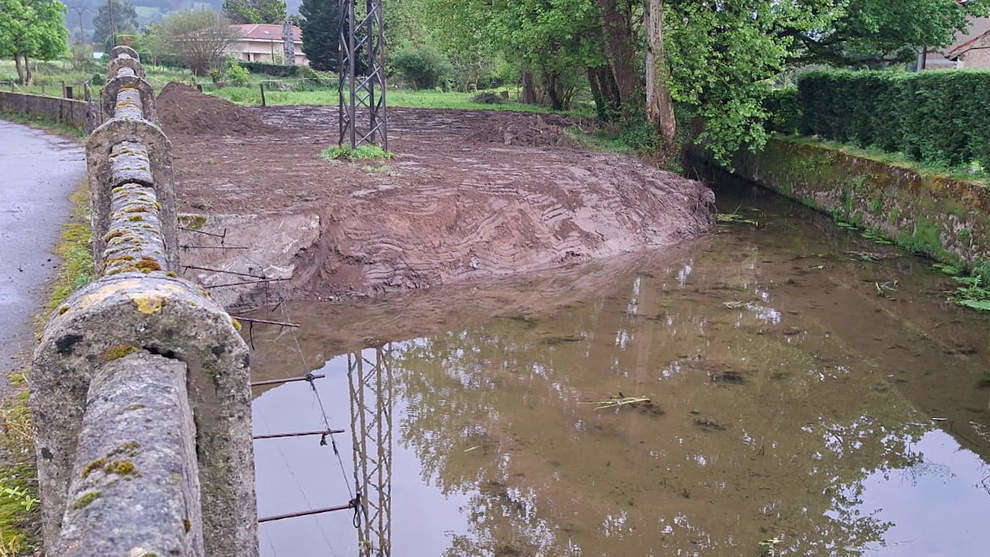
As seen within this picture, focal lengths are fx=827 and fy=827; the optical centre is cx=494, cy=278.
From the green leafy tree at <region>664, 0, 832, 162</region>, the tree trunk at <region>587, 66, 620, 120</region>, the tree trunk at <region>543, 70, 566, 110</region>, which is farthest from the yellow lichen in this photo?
→ the tree trunk at <region>543, 70, 566, 110</region>

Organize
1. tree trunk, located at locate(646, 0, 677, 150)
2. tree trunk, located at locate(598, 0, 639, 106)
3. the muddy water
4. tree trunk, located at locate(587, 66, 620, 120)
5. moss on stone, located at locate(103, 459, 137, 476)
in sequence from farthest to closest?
tree trunk, located at locate(587, 66, 620, 120)
tree trunk, located at locate(598, 0, 639, 106)
tree trunk, located at locate(646, 0, 677, 150)
the muddy water
moss on stone, located at locate(103, 459, 137, 476)

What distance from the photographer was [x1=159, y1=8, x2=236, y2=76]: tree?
184 feet

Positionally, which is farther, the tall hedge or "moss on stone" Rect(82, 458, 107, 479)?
the tall hedge

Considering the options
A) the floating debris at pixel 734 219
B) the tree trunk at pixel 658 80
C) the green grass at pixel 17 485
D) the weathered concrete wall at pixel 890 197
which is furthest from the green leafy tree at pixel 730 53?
the green grass at pixel 17 485

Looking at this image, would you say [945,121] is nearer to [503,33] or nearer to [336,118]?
[503,33]

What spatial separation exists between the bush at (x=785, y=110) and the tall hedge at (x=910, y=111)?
36.3 inches

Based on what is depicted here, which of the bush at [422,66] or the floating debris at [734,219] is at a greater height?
the bush at [422,66]

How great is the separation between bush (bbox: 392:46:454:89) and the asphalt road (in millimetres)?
29311

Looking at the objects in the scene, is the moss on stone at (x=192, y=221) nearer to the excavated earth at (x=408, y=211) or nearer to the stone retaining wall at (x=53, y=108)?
the excavated earth at (x=408, y=211)

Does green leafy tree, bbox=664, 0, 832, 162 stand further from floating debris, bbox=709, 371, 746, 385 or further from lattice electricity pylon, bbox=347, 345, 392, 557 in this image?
lattice electricity pylon, bbox=347, 345, 392, 557

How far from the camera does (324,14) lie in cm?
5609

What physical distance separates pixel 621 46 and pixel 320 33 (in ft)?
118

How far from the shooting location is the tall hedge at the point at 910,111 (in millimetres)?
15559

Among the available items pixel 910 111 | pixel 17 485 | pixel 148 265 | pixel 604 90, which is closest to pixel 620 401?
pixel 17 485
